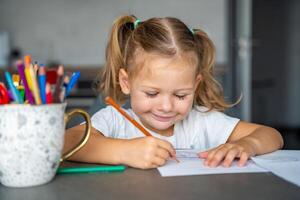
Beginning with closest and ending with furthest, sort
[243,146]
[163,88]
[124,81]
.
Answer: [243,146]
[163,88]
[124,81]

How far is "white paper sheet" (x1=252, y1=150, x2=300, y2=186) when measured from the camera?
73 cm

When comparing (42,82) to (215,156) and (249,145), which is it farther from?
(249,145)

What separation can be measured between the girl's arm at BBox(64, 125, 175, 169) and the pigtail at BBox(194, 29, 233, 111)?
1.41 feet

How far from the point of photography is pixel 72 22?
13.1 feet

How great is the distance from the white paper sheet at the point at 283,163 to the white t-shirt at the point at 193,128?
0.92 feet

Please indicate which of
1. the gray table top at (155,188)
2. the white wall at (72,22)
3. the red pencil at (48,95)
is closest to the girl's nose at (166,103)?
the gray table top at (155,188)

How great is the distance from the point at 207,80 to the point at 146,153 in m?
0.54

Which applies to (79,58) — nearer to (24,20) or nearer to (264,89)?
(24,20)

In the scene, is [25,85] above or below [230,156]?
above

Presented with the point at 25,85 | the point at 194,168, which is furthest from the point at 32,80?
the point at 194,168

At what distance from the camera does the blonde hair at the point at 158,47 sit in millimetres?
1093

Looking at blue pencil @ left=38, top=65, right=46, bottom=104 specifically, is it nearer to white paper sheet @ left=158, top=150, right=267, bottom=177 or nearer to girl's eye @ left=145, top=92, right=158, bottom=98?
white paper sheet @ left=158, top=150, right=267, bottom=177

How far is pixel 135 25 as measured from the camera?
119 cm

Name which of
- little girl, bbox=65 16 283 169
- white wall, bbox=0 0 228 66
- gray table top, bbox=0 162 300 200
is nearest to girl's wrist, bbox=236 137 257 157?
little girl, bbox=65 16 283 169
